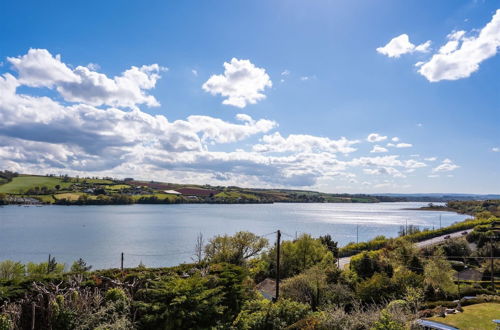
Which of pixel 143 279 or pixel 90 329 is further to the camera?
pixel 143 279

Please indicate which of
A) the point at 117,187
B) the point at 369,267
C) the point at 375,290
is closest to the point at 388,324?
the point at 375,290

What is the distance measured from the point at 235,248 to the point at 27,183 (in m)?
163

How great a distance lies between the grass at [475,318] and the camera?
20828 mm

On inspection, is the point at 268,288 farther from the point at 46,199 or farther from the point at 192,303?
the point at 46,199

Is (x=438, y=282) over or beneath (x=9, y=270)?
over

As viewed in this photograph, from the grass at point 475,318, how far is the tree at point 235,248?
22.4 meters

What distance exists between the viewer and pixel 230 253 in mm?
39344

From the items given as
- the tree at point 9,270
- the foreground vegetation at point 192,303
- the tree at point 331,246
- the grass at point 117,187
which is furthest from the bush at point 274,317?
the grass at point 117,187

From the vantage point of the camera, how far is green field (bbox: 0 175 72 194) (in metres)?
154

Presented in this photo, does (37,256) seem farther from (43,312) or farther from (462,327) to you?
(462,327)

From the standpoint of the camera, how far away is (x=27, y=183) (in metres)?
162

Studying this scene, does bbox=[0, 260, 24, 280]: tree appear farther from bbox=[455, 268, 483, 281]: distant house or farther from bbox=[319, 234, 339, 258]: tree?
bbox=[455, 268, 483, 281]: distant house

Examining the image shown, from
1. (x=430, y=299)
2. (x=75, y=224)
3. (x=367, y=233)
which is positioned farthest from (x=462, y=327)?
(x=75, y=224)

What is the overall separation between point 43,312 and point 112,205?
577 feet
